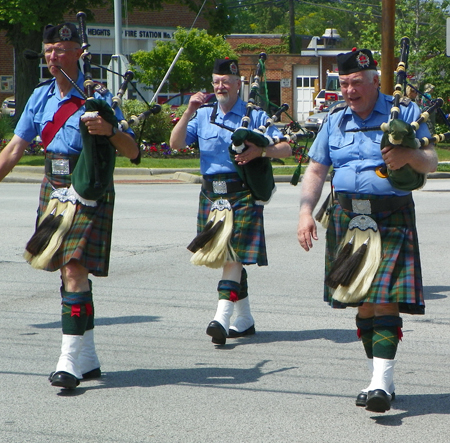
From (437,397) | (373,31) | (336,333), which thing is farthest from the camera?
(373,31)

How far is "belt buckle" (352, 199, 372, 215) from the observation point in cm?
442

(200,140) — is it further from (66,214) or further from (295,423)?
(295,423)

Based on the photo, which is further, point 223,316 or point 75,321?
point 223,316

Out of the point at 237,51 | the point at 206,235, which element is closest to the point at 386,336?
the point at 206,235

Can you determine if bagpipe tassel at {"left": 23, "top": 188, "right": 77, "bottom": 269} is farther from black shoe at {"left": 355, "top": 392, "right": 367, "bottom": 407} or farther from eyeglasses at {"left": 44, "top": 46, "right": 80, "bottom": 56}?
black shoe at {"left": 355, "top": 392, "right": 367, "bottom": 407}

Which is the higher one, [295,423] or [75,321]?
[75,321]

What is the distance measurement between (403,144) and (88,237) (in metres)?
1.88

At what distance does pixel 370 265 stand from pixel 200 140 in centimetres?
215

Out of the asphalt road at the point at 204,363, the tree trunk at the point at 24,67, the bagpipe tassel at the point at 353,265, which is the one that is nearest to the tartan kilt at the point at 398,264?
the bagpipe tassel at the point at 353,265

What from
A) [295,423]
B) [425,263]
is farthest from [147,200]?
[295,423]

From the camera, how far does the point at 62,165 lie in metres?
4.85

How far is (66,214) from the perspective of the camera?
484 centimetres

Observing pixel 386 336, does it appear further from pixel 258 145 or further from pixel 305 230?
pixel 258 145

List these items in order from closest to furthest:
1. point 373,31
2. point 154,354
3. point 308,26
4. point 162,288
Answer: point 154,354 < point 162,288 < point 373,31 < point 308,26
